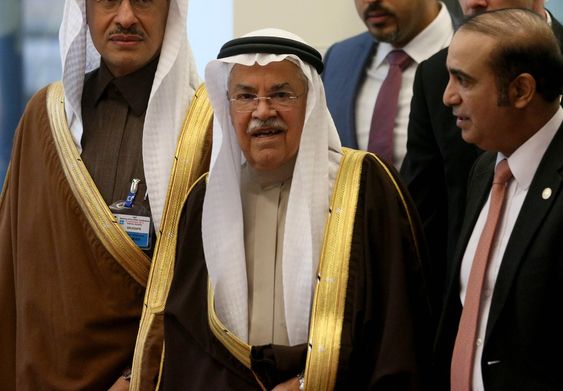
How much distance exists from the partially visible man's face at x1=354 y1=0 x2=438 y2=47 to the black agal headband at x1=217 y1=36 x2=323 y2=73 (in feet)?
3.36

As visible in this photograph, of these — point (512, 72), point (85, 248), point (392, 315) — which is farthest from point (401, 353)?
point (85, 248)

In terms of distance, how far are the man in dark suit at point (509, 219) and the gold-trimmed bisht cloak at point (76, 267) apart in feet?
3.09

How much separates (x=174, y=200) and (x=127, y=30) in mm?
604

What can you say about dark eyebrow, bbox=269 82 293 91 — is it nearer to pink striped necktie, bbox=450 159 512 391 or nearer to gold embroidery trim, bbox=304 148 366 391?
gold embroidery trim, bbox=304 148 366 391

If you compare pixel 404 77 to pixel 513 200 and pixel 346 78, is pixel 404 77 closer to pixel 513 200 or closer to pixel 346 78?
pixel 346 78

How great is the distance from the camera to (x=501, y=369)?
3053mm

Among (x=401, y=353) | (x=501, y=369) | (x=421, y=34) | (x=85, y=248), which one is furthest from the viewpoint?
(x=421, y=34)

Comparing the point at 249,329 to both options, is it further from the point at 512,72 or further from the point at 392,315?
the point at 512,72

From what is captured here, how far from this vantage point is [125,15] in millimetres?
3811

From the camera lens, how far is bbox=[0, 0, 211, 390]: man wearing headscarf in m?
3.75

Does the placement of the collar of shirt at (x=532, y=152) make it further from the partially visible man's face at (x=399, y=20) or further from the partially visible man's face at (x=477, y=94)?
the partially visible man's face at (x=399, y=20)

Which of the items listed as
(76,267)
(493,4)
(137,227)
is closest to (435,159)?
(493,4)

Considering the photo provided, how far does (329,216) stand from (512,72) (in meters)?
0.69

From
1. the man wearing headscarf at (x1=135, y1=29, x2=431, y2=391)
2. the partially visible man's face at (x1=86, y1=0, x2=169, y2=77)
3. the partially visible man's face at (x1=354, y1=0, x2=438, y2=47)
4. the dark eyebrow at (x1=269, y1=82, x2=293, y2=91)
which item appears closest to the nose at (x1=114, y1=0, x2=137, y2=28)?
the partially visible man's face at (x1=86, y1=0, x2=169, y2=77)
